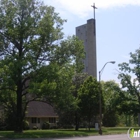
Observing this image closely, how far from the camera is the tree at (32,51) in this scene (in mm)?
36031

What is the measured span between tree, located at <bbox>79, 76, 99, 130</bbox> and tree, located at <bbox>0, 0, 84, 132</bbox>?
8.36 m

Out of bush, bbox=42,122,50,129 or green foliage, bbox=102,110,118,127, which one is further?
green foliage, bbox=102,110,118,127

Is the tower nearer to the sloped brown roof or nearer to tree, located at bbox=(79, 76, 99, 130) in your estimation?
the sloped brown roof

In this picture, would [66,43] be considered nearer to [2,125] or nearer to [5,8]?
A: [5,8]

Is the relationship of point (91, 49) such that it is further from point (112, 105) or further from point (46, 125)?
point (46, 125)

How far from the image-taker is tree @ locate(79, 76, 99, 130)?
4844cm

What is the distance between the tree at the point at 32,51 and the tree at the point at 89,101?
8.36 metres

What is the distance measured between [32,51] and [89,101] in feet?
47.0

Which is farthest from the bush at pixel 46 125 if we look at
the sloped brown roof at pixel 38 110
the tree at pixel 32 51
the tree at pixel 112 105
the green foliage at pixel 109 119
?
the green foliage at pixel 109 119

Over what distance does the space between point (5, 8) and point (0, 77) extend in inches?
359

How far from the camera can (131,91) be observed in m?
63.9

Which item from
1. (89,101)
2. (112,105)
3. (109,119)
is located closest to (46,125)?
(89,101)

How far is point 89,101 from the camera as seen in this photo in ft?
159

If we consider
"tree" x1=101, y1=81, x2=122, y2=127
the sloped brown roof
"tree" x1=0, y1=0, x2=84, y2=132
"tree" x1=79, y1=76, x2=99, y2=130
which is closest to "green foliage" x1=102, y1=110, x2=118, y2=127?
"tree" x1=101, y1=81, x2=122, y2=127
